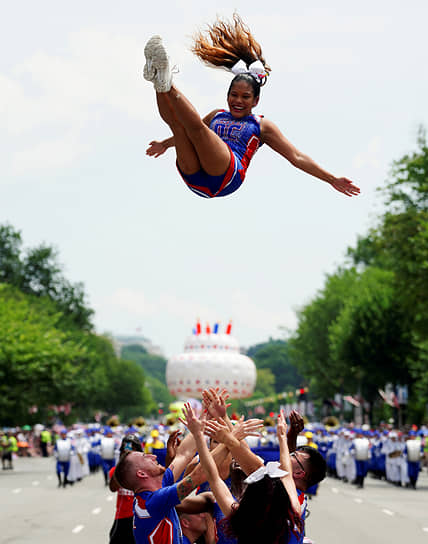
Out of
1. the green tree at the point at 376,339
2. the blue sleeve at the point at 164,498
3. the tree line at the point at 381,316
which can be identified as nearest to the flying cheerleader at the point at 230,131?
the blue sleeve at the point at 164,498

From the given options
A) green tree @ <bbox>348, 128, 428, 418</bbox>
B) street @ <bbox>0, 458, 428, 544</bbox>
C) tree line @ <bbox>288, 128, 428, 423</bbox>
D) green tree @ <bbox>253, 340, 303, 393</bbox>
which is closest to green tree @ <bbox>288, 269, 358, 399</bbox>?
tree line @ <bbox>288, 128, 428, 423</bbox>

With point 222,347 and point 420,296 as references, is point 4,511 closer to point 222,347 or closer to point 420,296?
point 420,296

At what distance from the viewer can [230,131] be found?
6.44m

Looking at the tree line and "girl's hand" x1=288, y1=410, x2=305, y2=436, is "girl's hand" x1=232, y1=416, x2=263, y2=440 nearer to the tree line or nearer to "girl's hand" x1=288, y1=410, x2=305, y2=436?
"girl's hand" x1=288, y1=410, x2=305, y2=436

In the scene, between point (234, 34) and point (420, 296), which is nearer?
point (234, 34)

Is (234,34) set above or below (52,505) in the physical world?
above

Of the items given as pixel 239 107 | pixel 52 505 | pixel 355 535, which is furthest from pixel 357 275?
pixel 239 107

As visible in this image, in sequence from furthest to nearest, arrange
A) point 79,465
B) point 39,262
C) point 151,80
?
1. point 39,262
2. point 79,465
3. point 151,80

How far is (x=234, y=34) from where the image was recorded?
643 centimetres

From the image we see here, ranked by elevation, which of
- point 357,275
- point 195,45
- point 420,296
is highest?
point 357,275

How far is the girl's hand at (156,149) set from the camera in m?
7.22

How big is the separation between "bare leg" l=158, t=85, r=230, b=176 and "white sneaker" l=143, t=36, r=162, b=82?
177mm

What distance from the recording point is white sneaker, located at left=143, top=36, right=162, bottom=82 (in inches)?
210

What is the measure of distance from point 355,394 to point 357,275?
27.9 ft
